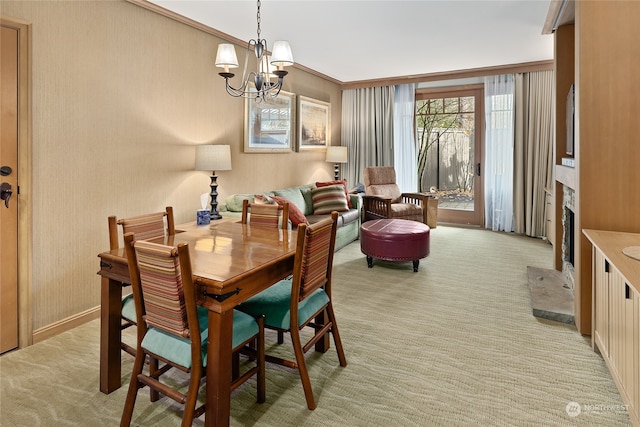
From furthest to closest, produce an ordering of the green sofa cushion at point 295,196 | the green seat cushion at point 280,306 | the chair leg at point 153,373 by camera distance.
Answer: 1. the green sofa cushion at point 295,196
2. the green seat cushion at point 280,306
3. the chair leg at point 153,373

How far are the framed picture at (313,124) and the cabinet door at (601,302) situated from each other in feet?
14.3

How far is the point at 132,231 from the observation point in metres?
2.28

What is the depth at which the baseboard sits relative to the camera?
2697mm

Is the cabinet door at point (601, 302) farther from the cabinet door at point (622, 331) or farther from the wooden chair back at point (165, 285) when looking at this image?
the wooden chair back at point (165, 285)

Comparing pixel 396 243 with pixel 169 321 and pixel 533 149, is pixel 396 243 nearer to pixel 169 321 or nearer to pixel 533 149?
pixel 169 321

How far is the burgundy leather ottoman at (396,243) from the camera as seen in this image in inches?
163

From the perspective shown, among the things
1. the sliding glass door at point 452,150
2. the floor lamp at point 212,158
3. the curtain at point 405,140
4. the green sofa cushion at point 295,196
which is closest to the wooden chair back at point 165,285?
the floor lamp at point 212,158

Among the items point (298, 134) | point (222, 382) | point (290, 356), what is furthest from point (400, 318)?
point (298, 134)

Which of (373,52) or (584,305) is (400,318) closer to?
(584,305)

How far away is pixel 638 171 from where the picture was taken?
Answer: 7.86 ft

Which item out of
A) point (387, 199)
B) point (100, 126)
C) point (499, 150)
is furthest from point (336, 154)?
point (100, 126)

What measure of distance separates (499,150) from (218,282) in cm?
600

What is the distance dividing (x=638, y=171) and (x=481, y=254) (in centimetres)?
272

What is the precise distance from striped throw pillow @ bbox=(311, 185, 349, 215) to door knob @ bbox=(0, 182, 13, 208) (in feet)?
11.4
